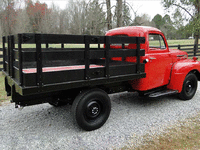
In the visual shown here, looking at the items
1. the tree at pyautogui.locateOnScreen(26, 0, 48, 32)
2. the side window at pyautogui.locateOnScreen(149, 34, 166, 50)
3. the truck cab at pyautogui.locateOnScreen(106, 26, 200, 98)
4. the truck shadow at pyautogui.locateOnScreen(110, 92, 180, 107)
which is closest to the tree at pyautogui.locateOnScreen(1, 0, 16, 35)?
the tree at pyautogui.locateOnScreen(26, 0, 48, 32)

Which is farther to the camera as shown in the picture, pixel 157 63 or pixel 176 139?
pixel 157 63

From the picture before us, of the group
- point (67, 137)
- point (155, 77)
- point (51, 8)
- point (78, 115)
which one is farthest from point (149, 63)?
point (51, 8)

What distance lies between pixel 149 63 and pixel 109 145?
2.19 m

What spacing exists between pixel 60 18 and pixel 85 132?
42851 mm

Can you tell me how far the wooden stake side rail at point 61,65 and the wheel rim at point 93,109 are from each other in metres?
0.44

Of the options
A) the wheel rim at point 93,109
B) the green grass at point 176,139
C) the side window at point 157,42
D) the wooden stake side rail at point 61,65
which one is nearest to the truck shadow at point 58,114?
the wheel rim at point 93,109

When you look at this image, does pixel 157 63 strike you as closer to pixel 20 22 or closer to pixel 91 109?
pixel 91 109

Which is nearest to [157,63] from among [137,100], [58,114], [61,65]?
[137,100]

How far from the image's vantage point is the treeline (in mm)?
9117

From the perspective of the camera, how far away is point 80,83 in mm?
3264

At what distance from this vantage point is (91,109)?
11.8ft

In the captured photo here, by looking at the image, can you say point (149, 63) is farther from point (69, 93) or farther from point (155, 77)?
point (69, 93)

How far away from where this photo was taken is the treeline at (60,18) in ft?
29.9

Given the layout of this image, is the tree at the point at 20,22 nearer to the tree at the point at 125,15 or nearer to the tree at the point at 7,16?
the tree at the point at 7,16
